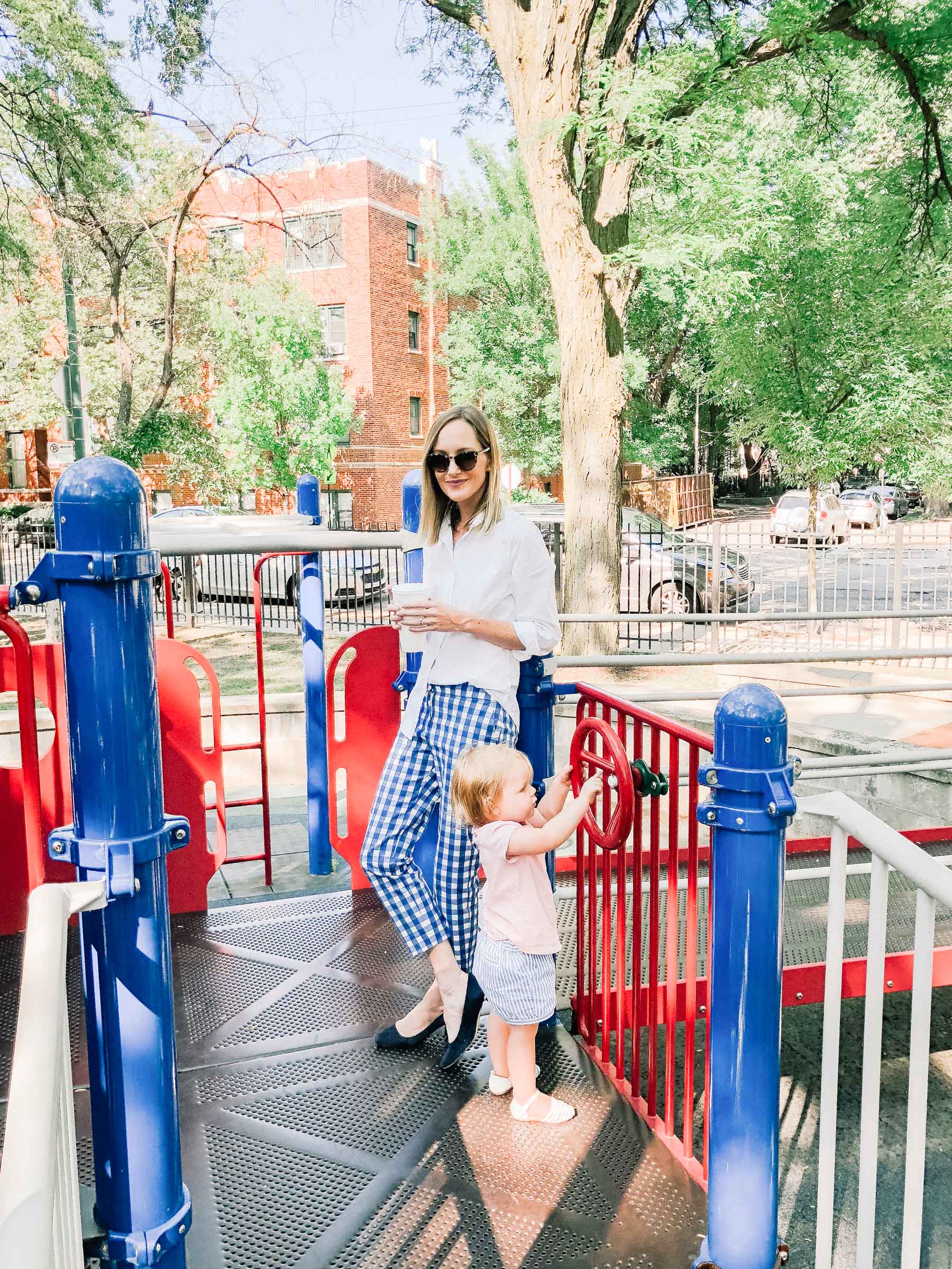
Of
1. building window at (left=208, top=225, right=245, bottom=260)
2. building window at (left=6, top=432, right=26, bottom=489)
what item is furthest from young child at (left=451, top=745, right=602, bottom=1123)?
building window at (left=6, top=432, right=26, bottom=489)

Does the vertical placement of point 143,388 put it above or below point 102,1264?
above

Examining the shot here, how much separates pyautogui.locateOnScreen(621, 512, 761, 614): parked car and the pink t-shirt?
11383mm

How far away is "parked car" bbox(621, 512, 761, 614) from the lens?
14531mm

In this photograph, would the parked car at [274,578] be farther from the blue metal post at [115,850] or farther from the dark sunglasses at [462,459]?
the blue metal post at [115,850]

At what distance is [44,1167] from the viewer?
Result: 86cm

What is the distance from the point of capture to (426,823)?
3227mm

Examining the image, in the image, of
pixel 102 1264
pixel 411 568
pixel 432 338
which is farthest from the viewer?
pixel 432 338

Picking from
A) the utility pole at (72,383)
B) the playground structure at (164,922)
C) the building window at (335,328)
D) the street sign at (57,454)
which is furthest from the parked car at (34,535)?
the playground structure at (164,922)

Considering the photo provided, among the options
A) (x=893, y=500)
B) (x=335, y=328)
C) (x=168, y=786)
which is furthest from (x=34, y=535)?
(x=893, y=500)

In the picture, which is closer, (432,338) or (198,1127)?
(198,1127)

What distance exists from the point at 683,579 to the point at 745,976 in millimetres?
13348

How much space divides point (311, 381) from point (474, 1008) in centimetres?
2458

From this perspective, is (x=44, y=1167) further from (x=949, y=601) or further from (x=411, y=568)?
(x=949, y=601)

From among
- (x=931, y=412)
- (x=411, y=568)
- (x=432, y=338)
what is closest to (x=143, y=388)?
(x=432, y=338)
